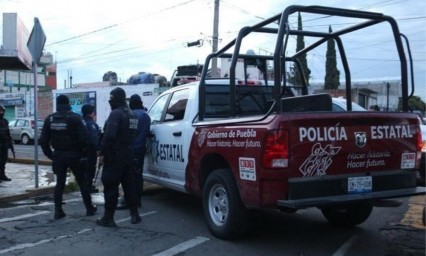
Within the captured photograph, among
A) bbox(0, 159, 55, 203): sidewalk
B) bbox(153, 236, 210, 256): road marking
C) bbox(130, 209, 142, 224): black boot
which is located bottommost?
bbox(0, 159, 55, 203): sidewalk

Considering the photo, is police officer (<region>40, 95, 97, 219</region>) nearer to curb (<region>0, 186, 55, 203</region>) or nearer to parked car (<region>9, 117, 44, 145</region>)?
curb (<region>0, 186, 55, 203</region>)

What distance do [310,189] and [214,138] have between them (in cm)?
140

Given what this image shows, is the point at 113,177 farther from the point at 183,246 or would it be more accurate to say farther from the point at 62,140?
the point at 183,246

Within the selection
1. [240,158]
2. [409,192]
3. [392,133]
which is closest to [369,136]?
[392,133]

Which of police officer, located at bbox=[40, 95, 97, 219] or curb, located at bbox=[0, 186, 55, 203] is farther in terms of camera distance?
curb, located at bbox=[0, 186, 55, 203]

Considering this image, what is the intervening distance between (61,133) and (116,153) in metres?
1.11

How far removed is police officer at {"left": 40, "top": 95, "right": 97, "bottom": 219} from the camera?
704 cm

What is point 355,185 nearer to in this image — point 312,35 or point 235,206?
point 235,206

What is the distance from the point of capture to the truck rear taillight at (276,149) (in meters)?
4.71

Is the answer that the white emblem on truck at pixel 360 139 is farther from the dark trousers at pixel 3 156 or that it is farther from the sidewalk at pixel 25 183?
the dark trousers at pixel 3 156

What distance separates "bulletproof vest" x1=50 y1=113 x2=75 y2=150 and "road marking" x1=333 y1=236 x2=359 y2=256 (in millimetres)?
4034

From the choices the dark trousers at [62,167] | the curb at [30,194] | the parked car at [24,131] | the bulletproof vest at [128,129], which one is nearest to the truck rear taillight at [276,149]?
the bulletproof vest at [128,129]

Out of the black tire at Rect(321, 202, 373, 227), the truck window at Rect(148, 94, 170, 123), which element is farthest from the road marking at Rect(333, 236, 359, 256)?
the truck window at Rect(148, 94, 170, 123)

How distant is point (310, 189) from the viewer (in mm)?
4863
